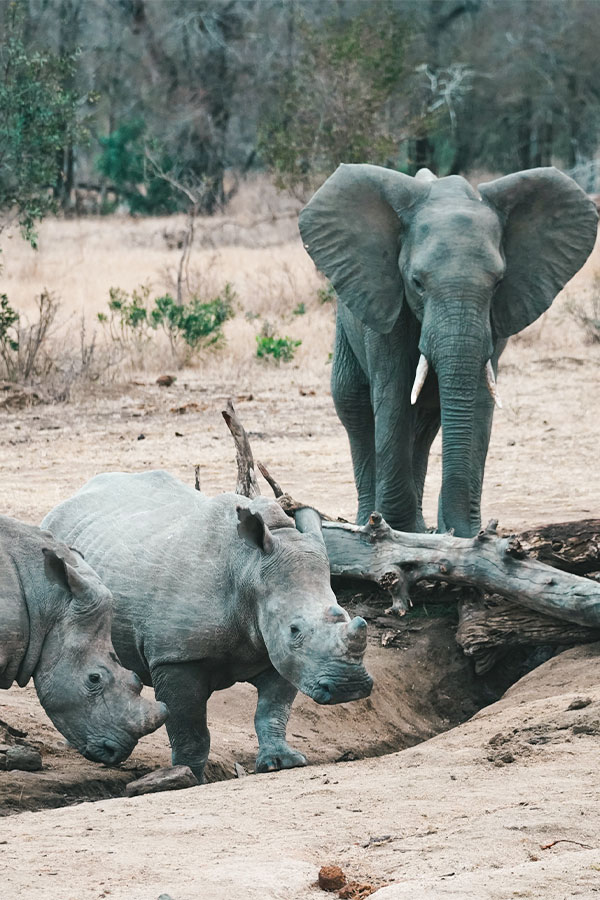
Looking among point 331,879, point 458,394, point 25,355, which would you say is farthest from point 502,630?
point 25,355

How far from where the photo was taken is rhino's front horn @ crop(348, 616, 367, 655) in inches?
171

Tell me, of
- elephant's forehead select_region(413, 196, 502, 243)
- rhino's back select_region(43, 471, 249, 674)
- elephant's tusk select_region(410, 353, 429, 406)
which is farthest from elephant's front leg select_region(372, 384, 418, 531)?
rhino's back select_region(43, 471, 249, 674)

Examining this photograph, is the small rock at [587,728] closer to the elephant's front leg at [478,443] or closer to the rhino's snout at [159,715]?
the rhino's snout at [159,715]

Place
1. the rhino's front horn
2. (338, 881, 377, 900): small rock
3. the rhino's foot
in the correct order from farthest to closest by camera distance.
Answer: the rhino's foot < the rhino's front horn < (338, 881, 377, 900): small rock

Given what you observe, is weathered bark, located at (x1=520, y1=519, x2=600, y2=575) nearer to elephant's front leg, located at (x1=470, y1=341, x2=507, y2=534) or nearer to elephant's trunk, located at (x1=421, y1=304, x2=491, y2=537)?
elephant's trunk, located at (x1=421, y1=304, x2=491, y2=537)

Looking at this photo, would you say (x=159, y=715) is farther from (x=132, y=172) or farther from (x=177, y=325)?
(x=132, y=172)

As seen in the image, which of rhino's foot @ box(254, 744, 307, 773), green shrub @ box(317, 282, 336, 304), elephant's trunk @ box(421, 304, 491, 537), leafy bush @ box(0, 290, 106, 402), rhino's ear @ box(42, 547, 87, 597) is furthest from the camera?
green shrub @ box(317, 282, 336, 304)

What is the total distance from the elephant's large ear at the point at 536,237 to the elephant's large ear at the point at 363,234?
49 cm

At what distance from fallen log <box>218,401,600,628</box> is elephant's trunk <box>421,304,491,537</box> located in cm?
69

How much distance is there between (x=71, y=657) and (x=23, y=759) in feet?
1.97

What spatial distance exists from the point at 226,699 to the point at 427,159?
31.2 m

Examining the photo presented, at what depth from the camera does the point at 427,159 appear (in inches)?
1417

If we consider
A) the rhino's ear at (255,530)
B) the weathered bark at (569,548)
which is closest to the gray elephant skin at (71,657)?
the rhino's ear at (255,530)

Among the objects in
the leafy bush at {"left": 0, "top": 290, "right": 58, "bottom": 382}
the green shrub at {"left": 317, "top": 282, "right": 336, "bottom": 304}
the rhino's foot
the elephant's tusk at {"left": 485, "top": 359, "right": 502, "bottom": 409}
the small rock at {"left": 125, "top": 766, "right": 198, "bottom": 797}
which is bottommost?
the rhino's foot
